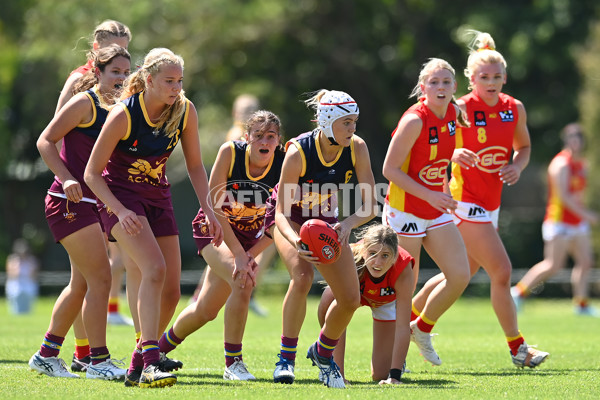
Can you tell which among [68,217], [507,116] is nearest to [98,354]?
[68,217]

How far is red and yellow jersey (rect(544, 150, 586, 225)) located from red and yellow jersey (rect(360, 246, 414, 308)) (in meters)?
7.75

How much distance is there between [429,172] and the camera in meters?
7.09

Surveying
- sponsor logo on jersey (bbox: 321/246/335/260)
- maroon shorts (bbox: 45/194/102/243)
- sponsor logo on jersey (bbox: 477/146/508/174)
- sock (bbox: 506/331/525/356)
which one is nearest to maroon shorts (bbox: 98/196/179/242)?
maroon shorts (bbox: 45/194/102/243)

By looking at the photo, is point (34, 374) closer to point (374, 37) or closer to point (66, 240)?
point (66, 240)

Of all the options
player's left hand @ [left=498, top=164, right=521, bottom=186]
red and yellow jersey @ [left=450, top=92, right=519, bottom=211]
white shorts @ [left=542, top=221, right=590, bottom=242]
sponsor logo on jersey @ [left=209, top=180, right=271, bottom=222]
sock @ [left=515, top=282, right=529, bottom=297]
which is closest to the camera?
sponsor logo on jersey @ [left=209, top=180, right=271, bottom=222]

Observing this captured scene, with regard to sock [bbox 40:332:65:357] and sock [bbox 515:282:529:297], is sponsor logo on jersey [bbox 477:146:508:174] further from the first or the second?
sock [bbox 515:282:529:297]

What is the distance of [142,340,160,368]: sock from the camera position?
19.1ft

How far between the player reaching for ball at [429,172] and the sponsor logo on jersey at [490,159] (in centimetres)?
63

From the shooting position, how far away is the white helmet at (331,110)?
6172 millimetres

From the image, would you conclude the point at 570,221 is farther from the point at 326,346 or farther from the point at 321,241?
the point at 321,241

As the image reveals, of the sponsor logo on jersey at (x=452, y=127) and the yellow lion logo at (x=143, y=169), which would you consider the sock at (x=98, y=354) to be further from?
the sponsor logo on jersey at (x=452, y=127)

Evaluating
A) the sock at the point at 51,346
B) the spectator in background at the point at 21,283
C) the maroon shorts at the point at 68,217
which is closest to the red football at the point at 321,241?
the maroon shorts at the point at 68,217

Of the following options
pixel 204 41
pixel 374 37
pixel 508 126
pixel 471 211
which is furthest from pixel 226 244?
pixel 374 37

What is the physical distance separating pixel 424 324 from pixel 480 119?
176 cm
